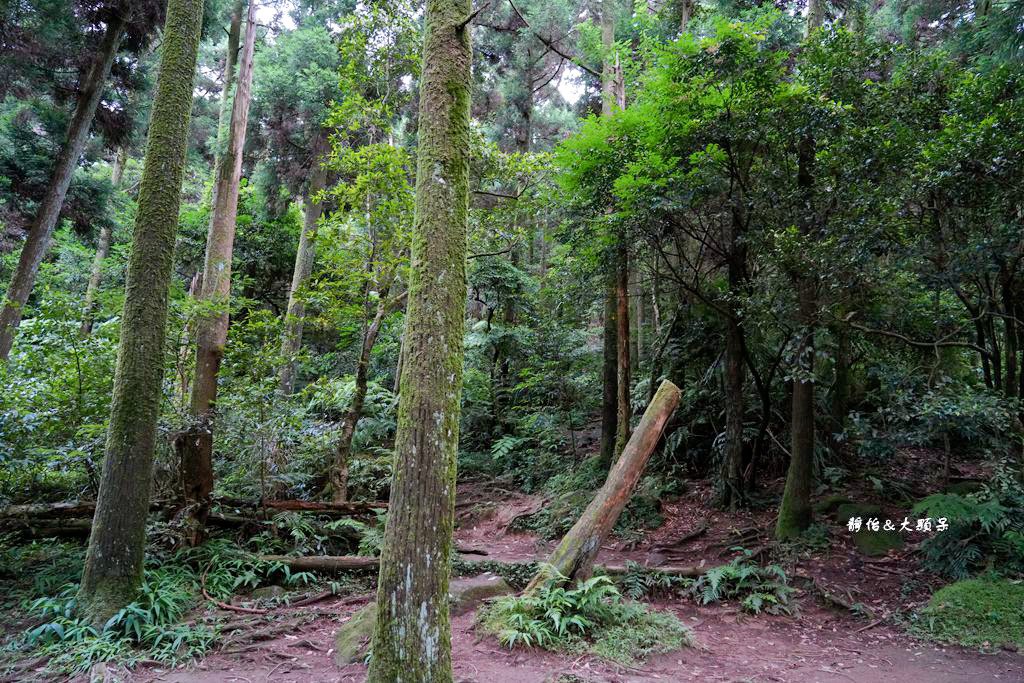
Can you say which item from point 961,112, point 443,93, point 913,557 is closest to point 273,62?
point 443,93

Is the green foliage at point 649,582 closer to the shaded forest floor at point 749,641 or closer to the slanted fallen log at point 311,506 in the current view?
the shaded forest floor at point 749,641

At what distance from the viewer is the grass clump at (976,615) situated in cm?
584

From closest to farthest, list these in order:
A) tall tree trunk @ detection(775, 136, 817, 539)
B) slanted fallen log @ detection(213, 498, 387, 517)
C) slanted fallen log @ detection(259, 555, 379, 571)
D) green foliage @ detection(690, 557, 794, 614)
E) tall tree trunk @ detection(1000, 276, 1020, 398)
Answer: green foliage @ detection(690, 557, 794, 614) → slanted fallen log @ detection(259, 555, 379, 571) → tall tree trunk @ detection(1000, 276, 1020, 398) → tall tree trunk @ detection(775, 136, 817, 539) → slanted fallen log @ detection(213, 498, 387, 517)

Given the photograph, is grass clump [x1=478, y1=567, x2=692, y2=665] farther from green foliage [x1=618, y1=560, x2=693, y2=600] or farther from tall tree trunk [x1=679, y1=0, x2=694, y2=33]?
tall tree trunk [x1=679, y1=0, x2=694, y2=33]

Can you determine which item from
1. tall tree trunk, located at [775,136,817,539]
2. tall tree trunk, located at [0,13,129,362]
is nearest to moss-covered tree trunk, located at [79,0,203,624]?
tall tree trunk, located at [0,13,129,362]

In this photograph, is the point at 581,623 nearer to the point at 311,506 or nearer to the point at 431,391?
the point at 431,391

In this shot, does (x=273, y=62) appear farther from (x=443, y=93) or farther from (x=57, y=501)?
(x=443, y=93)

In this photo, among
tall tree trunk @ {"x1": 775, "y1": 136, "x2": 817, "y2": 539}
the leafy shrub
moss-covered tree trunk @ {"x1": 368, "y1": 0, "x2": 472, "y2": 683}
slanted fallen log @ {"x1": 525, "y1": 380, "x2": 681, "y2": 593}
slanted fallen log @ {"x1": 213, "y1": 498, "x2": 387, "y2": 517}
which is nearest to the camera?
moss-covered tree trunk @ {"x1": 368, "y1": 0, "x2": 472, "y2": 683}

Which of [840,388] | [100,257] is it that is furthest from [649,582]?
[100,257]

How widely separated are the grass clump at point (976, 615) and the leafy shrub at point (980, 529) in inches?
16.6

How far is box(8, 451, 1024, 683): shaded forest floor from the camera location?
5.12 metres

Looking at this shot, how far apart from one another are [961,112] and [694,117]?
133 inches

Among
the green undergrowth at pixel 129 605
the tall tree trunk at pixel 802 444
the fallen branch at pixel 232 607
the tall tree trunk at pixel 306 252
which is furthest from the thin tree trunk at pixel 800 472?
the tall tree trunk at pixel 306 252

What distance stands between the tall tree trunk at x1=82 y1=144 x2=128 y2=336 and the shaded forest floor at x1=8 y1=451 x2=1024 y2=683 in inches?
201
